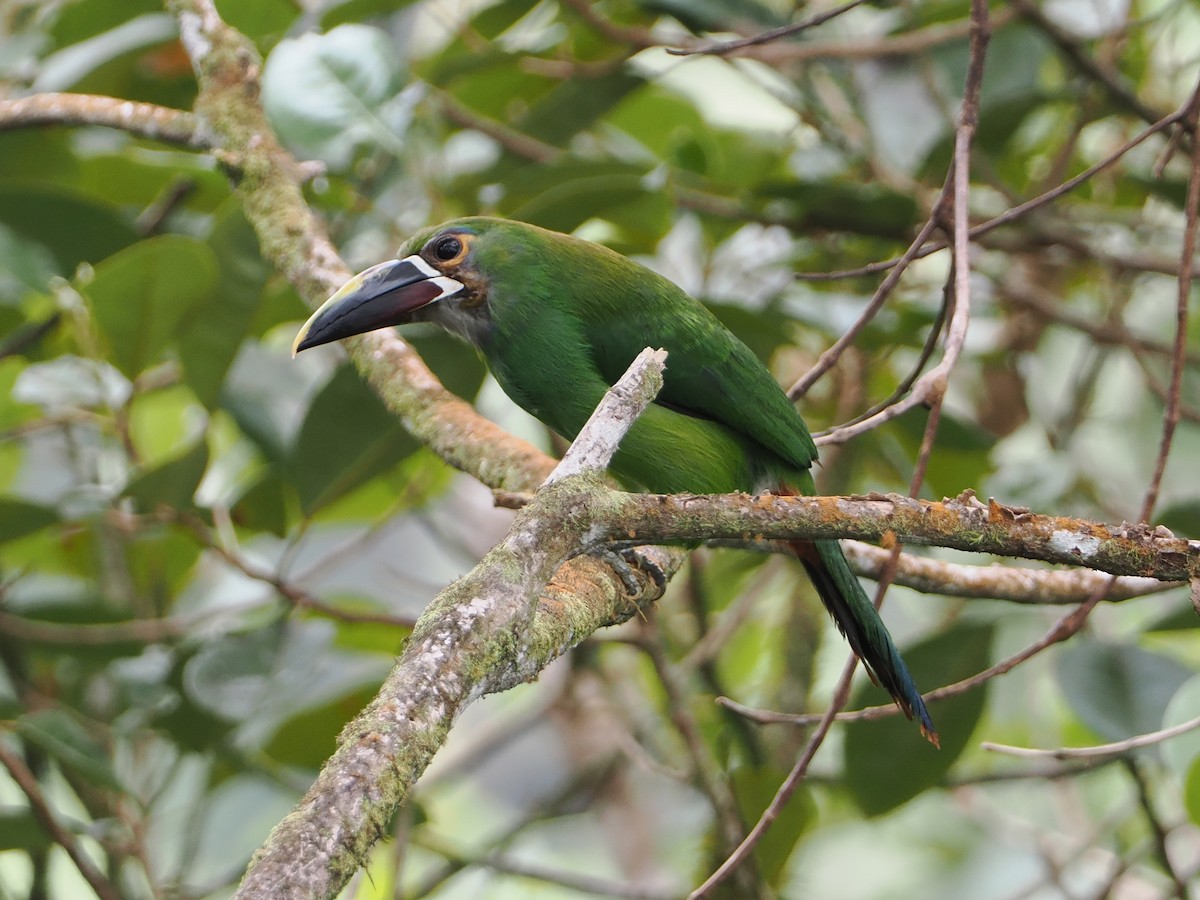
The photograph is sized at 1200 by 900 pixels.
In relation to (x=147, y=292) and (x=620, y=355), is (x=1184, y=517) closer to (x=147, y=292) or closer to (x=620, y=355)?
(x=620, y=355)

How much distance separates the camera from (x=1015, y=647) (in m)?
3.11

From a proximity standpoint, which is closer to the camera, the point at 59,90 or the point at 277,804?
the point at 59,90

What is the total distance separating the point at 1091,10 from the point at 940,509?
2833mm

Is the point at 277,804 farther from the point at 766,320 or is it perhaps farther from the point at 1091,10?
the point at 1091,10

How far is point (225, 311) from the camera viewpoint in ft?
9.37

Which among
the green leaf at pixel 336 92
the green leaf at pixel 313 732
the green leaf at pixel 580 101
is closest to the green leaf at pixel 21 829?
the green leaf at pixel 313 732

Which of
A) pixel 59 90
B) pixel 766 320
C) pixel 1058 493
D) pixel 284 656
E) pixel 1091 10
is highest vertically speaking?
pixel 1091 10

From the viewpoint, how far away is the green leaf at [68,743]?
8.41ft

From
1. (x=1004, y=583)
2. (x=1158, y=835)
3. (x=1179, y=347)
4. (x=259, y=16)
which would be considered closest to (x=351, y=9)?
(x=259, y=16)

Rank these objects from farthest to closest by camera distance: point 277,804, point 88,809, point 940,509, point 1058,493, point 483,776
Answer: point 483,776
point 277,804
point 88,809
point 1058,493
point 940,509

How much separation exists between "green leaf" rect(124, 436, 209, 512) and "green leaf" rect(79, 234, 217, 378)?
0.82 feet

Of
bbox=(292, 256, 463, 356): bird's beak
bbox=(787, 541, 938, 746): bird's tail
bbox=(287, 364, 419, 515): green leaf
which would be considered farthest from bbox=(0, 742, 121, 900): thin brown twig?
bbox=(787, 541, 938, 746): bird's tail

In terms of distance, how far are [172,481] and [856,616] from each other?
146cm

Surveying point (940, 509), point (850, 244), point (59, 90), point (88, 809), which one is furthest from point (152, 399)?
point (940, 509)
